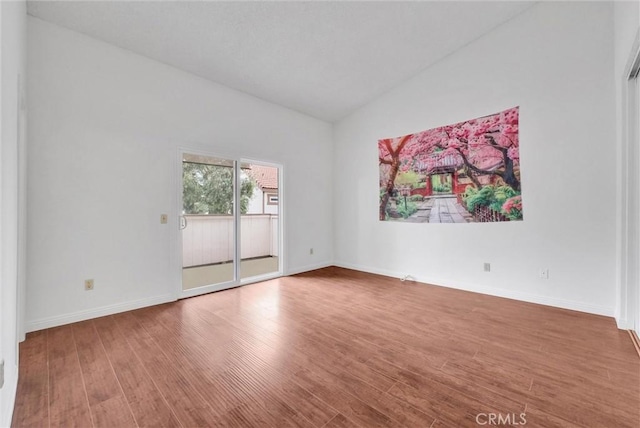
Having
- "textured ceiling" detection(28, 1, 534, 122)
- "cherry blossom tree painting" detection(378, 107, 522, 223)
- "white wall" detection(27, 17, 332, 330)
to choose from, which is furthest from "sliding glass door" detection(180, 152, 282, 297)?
"cherry blossom tree painting" detection(378, 107, 522, 223)

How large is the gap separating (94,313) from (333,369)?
2.73 meters

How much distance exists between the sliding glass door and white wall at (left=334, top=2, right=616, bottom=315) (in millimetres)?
2749

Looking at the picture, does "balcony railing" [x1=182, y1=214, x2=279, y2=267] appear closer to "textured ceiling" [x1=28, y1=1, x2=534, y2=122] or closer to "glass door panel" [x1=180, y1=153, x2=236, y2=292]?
"glass door panel" [x1=180, y1=153, x2=236, y2=292]

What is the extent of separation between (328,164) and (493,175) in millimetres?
3031

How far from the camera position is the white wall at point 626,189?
2480mm

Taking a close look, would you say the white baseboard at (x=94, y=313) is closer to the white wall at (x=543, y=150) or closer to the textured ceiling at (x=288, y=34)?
the textured ceiling at (x=288, y=34)

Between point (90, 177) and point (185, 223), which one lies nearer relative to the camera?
point (90, 177)

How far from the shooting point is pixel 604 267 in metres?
2.91

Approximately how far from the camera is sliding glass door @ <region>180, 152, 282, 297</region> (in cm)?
373

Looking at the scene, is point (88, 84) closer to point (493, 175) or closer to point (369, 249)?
point (369, 249)

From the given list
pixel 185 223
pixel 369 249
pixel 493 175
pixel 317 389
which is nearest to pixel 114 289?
pixel 185 223

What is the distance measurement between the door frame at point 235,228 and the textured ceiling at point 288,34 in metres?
1.10

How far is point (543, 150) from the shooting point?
3250 millimetres

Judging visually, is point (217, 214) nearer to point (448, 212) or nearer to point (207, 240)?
point (207, 240)
